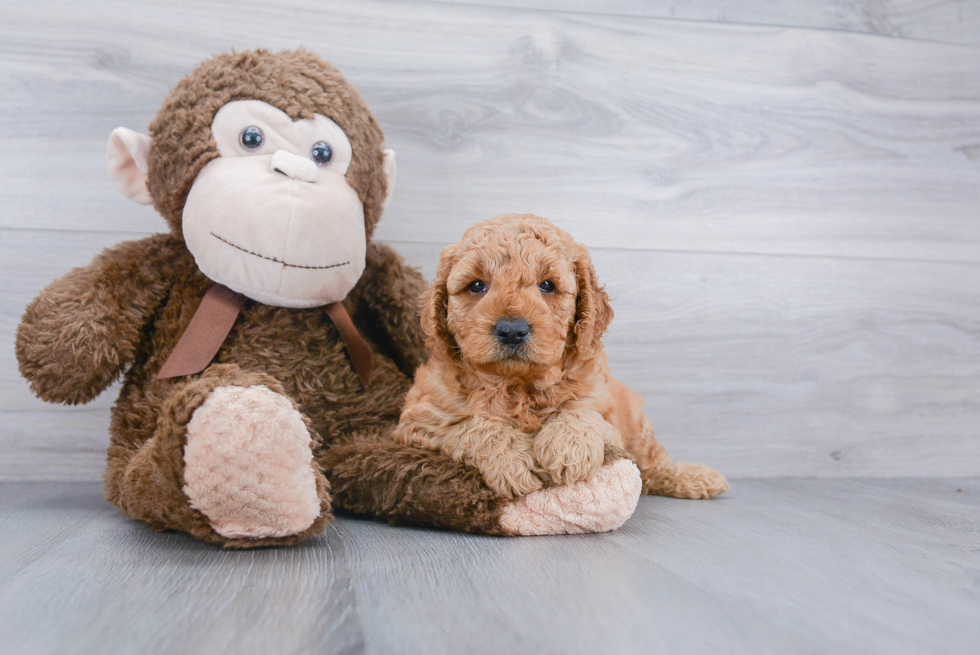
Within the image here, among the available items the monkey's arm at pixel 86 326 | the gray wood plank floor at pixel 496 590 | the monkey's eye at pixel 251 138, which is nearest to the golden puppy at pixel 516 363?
the gray wood plank floor at pixel 496 590

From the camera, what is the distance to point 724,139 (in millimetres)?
1897

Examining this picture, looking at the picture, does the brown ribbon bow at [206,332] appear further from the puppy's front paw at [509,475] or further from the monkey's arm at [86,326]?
the puppy's front paw at [509,475]

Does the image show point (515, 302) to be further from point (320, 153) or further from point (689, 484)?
point (689, 484)

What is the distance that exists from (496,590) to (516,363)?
383mm

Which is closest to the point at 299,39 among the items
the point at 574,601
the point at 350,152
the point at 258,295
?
the point at 350,152

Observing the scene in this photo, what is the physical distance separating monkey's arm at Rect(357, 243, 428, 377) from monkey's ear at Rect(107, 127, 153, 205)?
0.47m

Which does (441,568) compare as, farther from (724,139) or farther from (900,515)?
(724,139)

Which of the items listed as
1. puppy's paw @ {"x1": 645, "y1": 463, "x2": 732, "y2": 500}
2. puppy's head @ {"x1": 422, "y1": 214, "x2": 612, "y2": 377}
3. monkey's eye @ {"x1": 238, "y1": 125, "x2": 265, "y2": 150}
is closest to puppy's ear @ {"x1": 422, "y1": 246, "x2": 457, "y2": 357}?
puppy's head @ {"x1": 422, "y1": 214, "x2": 612, "y2": 377}

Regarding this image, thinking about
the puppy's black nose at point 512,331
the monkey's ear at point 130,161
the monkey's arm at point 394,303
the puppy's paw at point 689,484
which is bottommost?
the puppy's paw at point 689,484

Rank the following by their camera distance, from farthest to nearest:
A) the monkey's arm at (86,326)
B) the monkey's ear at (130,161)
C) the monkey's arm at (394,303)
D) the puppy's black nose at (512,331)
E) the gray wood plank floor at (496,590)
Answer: the monkey's arm at (394,303), the monkey's ear at (130,161), the monkey's arm at (86,326), the puppy's black nose at (512,331), the gray wood plank floor at (496,590)

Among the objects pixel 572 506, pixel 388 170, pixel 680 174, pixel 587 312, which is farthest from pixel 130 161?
pixel 680 174

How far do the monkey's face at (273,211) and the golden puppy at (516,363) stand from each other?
0.73 feet

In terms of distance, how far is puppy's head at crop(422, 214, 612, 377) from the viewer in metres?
1.14

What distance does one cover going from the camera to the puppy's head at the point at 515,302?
3.74ft
